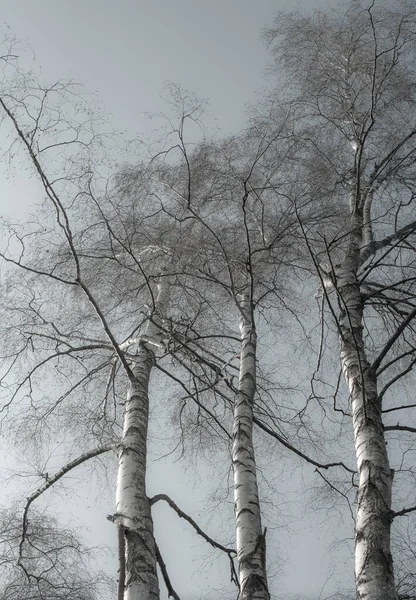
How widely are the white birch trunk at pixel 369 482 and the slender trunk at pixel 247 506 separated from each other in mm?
577

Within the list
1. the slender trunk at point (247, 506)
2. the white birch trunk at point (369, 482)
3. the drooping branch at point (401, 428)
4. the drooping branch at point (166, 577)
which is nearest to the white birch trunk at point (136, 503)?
the drooping branch at point (166, 577)

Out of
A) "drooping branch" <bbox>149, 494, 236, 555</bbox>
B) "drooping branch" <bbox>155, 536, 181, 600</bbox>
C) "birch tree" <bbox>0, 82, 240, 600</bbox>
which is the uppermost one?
"birch tree" <bbox>0, 82, 240, 600</bbox>

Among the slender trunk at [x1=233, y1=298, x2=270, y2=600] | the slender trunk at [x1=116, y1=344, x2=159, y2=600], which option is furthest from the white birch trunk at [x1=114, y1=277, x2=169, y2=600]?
the slender trunk at [x1=233, y1=298, x2=270, y2=600]

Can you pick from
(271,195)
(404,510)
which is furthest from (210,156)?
(404,510)

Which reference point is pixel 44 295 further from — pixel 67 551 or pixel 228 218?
pixel 67 551

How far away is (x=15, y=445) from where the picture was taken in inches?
213

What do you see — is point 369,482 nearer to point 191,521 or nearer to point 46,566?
point 191,521

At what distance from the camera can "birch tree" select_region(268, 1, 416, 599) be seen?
14.8ft

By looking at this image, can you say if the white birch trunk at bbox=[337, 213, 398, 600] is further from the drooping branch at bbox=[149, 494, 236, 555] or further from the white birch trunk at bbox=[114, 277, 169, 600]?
the drooping branch at bbox=[149, 494, 236, 555]

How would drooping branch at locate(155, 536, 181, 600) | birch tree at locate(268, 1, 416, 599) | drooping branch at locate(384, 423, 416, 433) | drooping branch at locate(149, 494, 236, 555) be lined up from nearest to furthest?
drooping branch at locate(384, 423, 416, 433), drooping branch at locate(155, 536, 181, 600), drooping branch at locate(149, 494, 236, 555), birch tree at locate(268, 1, 416, 599)

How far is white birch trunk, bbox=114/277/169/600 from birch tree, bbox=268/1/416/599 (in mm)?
1424

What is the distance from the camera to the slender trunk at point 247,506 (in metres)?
3.02

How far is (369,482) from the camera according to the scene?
2871mm

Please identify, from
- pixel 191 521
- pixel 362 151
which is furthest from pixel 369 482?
pixel 362 151
